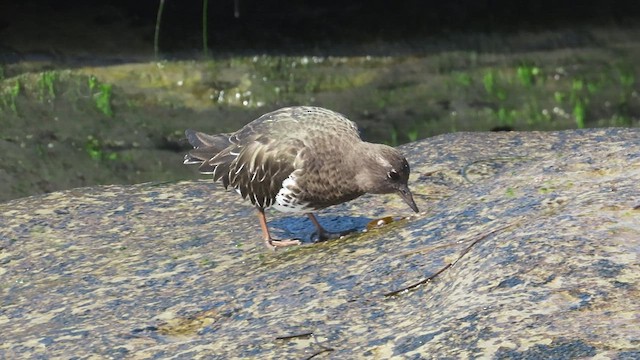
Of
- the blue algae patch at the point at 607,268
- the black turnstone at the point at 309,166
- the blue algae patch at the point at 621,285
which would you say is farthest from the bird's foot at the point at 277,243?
the blue algae patch at the point at 621,285

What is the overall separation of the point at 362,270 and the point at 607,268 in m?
1.27

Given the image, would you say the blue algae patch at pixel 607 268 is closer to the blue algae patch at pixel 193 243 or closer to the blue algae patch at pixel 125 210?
the blue algae patch at pixel 193 243

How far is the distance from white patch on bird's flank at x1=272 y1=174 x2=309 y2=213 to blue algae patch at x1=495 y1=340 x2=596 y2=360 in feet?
7.33

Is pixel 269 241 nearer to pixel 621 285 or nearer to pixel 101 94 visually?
pixel 621 285

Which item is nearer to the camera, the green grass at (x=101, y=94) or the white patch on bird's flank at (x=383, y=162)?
the white patch on bird's flank at (x=383, y=162)

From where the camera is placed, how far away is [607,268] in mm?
4961

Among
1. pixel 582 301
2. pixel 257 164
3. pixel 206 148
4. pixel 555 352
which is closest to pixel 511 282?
pixel 582 301

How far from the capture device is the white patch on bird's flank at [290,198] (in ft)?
21.5

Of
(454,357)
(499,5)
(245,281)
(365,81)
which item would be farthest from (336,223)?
(499,5)

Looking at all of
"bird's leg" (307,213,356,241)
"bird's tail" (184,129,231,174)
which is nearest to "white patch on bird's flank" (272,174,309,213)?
"bird's leg" (307,213,356,241)

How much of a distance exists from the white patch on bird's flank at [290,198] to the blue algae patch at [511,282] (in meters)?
1.77

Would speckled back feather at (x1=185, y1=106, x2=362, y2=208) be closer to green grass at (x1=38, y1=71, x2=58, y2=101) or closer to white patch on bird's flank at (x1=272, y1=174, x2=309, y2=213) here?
white patch on bird's flank at (x1=272, y1=174, x2=309, y2=213)

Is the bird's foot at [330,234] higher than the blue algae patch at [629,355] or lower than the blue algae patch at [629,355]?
lower

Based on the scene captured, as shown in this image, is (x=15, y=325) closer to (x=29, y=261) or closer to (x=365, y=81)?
(x=29, y=261)
